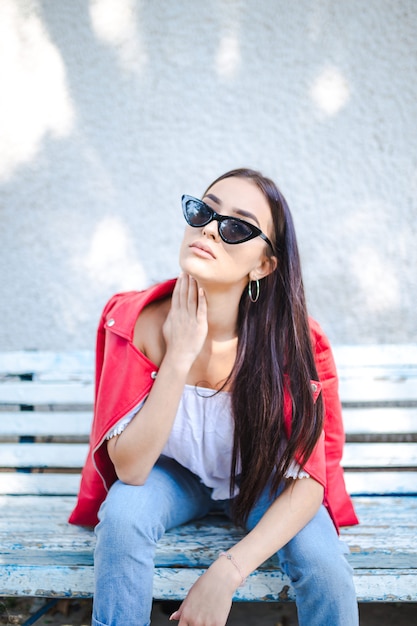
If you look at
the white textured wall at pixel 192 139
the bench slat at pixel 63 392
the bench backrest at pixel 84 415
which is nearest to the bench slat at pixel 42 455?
the bench backrest at pixel 84 415

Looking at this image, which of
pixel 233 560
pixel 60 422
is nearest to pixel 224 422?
pixel 233 560

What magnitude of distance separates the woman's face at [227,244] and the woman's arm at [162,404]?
0.11 meters

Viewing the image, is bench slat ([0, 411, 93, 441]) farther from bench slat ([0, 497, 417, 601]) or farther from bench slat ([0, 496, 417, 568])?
bench slat ([0, 497, 417, 601])

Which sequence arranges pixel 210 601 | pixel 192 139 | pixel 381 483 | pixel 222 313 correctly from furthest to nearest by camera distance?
pixel 192 139 → pixel 381 483 → pixel 222 313 → pixel 210 601

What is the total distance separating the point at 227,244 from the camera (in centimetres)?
180

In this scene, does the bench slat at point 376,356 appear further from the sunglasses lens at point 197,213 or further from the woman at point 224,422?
the sunglasses lens at point 197,213

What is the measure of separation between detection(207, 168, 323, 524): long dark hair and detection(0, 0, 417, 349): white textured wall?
1102 mm

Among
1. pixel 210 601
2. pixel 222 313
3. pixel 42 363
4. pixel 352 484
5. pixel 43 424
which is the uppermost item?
pixel 222 313

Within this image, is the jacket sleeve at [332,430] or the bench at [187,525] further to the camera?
the jacket sleeve at [332,430]

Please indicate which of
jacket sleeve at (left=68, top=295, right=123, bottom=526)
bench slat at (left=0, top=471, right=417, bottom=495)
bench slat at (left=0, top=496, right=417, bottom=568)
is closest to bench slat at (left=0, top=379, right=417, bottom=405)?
bench slat at (left=0, top=471, right=417, bottom=495)

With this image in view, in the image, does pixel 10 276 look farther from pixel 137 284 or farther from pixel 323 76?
pixel 323 76

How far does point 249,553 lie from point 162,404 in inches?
19.4

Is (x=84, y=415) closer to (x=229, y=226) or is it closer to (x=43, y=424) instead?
(x=43, y=424)

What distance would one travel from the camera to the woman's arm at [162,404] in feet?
5.69
